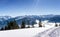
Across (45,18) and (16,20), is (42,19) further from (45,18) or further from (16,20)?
(16,20)

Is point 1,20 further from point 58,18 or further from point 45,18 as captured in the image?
point 58,18

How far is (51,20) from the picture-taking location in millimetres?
8648

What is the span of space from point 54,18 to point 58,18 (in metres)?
0.39

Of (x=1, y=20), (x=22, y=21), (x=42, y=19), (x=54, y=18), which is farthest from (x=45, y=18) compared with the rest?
(x=1, y=20)

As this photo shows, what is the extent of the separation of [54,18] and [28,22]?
1.95 m

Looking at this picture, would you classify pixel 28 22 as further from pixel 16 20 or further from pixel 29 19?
pixel 16 20

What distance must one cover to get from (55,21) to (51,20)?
1.62 feet

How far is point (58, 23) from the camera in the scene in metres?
8.02

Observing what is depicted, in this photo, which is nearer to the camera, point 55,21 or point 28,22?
point 55,21

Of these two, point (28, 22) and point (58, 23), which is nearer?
point (58, 23)

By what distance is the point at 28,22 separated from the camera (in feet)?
28.8

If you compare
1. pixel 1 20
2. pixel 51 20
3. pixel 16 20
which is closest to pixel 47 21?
pixel 51 20

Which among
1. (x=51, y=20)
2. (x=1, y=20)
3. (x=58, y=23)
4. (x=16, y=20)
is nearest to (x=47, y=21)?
(x=51, y=20)

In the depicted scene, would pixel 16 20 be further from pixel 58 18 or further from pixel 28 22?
pixel 58 18
